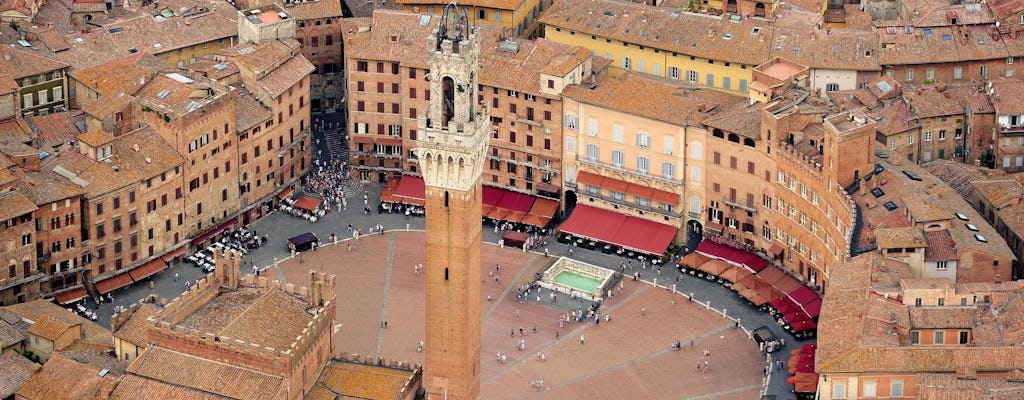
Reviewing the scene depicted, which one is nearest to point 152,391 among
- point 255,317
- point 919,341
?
point 255,317

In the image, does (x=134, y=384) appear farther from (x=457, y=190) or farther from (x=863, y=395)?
(x=863, y=395)

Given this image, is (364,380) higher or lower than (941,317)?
lower

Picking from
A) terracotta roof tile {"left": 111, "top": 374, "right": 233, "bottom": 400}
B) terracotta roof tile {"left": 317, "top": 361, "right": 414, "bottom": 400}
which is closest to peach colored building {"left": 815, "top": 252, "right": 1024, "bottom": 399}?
terracotta roof tile {"left": 317, "top": 361, "right": 414, "bottom": 400}

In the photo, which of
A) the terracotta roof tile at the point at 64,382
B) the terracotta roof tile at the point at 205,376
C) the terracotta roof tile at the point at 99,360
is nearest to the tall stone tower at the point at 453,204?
the terracotta roof tile at the point at 205,376

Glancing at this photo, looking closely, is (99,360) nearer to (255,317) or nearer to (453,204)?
(255,317)

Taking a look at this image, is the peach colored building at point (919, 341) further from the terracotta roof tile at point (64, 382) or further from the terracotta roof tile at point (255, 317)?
Answer: the terracotta roof tile at point (64, 382)

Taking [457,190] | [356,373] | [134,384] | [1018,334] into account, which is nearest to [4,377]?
[134,384]

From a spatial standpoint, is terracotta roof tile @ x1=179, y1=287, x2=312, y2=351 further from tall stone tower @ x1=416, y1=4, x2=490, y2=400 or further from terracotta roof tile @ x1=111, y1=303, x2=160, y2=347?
tall stone tower @ x1=416, y1=4, x2=490, y2=400
